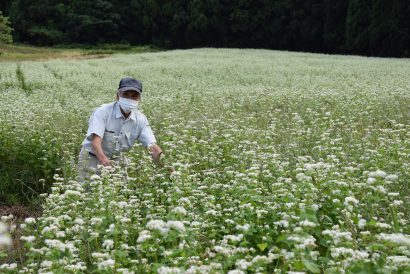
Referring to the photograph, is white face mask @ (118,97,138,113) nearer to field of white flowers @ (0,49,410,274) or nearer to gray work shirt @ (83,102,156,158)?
gray work shirt @ (83,102,156,158)

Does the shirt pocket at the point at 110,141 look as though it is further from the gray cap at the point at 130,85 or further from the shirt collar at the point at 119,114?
the gray cap at the point at 130,85

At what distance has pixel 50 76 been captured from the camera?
19.3 m

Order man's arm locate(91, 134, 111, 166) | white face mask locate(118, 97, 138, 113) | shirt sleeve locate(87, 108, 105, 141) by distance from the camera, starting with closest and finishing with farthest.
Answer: man's arm locate(91, 134, 111, 166)
shirt sleeve locate(87, 108, 105, 141)
white face mask locate(118, 97, 138, 113)

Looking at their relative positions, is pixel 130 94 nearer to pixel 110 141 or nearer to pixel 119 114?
pixel 119 114

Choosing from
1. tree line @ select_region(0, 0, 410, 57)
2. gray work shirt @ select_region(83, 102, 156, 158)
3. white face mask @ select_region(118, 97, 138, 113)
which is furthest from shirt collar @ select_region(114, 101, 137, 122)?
tree line @ select_region(0, 0, 410, 57)

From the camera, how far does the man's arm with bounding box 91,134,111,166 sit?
6074 millimetres

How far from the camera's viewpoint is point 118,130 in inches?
274

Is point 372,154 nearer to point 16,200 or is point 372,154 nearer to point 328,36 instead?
point 16,200

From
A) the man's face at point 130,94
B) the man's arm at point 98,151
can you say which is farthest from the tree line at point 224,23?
the man's arm at point 98,151

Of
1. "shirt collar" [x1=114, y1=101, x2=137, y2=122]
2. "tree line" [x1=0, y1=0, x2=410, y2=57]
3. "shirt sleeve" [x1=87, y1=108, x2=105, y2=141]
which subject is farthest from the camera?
"tree line" [x1=0, y1=0, x2=410, y2=57]

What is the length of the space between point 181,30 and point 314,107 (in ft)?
151

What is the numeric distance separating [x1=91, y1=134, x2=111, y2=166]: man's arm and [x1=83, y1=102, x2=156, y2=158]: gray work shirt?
248 mm

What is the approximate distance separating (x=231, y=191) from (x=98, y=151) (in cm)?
213

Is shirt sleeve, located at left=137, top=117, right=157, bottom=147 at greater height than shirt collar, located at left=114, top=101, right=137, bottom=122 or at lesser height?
lesser
